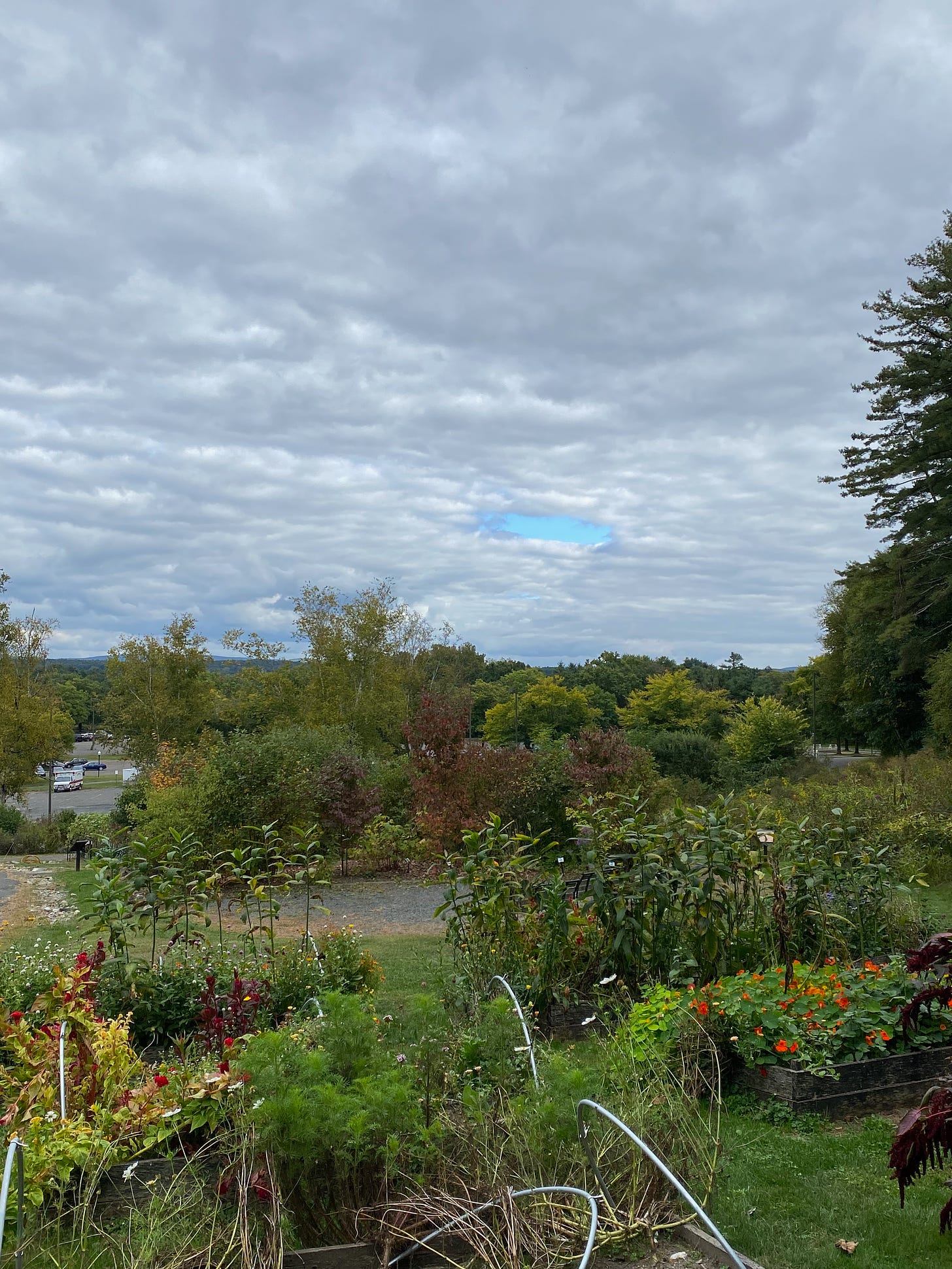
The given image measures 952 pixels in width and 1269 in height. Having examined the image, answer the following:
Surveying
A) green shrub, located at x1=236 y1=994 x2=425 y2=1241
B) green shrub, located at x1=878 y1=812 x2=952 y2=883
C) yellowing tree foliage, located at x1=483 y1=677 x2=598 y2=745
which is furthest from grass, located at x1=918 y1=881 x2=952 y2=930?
yellowing tree foliage, located at x1=483 y1=677 x2=598 y2=745

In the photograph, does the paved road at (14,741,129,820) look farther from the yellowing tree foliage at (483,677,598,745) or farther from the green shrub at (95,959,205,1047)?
the green shrub at (95,959,205,1047)

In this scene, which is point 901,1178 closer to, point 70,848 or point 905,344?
point 70,848

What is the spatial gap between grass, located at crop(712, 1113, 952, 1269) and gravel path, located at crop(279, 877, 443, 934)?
535cm

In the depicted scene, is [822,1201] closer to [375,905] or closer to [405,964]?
[405,964]

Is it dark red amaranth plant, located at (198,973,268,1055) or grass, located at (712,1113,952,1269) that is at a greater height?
dark red amaranth plant, located at (198,973,268,1055)

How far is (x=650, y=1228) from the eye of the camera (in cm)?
265

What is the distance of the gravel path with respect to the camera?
9.57 metres

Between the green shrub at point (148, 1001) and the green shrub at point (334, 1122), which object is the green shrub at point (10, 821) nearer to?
the green shrub at point (148, 1001)

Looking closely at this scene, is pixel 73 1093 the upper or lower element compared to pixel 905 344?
lower

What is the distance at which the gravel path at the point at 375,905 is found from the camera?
957 cm

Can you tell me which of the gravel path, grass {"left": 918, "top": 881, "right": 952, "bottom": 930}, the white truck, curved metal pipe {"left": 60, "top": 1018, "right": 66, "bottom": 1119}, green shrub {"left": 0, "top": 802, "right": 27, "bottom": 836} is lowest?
the white truck

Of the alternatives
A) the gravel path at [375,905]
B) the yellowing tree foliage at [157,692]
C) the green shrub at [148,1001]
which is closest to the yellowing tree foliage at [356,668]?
the yellowing tree foliage at [157,692]

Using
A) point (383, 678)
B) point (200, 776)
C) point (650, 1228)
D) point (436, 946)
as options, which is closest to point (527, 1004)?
point (650, 1228)

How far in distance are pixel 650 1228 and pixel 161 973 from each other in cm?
299
